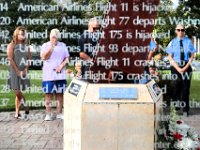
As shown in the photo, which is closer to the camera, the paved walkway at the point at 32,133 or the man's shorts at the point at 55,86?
the man's shorts at the point at 55,86

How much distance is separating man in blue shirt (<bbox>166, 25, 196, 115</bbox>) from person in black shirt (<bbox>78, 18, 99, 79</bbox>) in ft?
3.33

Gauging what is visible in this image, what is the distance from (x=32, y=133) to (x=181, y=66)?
2.03m

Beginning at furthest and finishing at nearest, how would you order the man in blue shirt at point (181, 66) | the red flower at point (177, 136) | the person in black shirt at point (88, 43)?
the man in blue shirt at point (181, 66), the person in black shirt at point (88, 43), the red flower at point (177, 136)

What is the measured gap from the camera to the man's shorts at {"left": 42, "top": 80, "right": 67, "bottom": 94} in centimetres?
626

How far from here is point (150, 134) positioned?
4977mm

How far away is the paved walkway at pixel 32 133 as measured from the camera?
6.37 m

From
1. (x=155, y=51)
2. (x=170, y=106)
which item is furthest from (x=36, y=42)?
(x=170, y=106)

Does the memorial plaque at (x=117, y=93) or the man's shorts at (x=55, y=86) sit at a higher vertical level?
the memorial plaque at (x=117, y=93)

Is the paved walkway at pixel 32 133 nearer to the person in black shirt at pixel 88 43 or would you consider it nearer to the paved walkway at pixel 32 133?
the paved walkway at pixel 32 133

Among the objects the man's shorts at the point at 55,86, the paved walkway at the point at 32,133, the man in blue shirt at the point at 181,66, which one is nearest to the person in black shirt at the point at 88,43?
the man's shorts at the point at 55,86

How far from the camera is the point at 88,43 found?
5.88 m

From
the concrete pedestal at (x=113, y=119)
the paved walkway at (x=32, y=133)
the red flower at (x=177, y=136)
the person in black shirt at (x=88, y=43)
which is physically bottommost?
the paved walkway at (x=32, y=133)

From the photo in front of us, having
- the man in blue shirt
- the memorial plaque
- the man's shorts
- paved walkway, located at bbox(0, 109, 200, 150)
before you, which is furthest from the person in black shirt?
paved walkway, located at bbox(0, 109, 200, 150)

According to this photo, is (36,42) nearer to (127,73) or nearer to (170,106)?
(127,73)
